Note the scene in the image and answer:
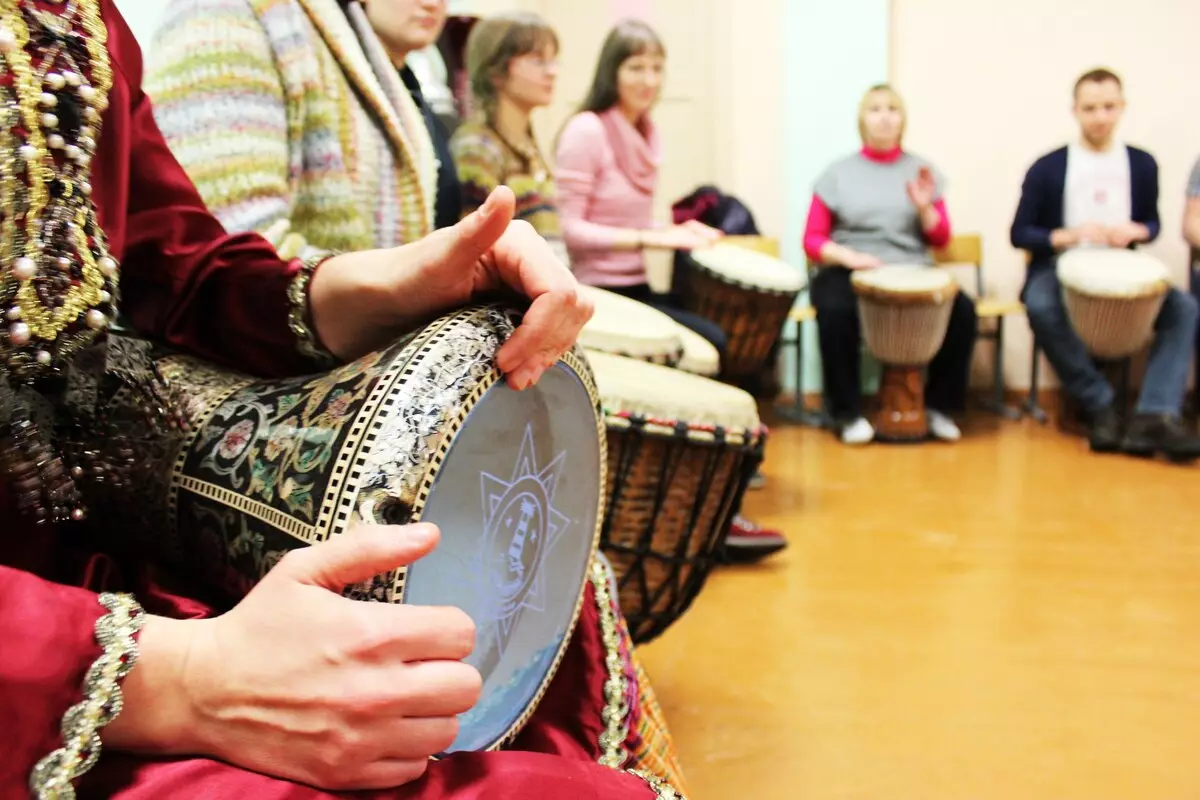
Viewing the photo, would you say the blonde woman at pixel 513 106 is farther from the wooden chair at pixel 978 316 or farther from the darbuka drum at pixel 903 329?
the wooden chair at pixel 978 316

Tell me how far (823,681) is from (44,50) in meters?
1.55

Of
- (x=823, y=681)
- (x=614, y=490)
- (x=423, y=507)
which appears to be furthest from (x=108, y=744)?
(x=823, y=681)

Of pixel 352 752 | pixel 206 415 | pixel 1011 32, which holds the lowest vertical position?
pixel 352 752

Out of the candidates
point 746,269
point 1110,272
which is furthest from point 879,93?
point 746,269

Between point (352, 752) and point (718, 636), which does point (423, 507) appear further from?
point (718, 636)

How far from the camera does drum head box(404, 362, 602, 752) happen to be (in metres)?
0.72

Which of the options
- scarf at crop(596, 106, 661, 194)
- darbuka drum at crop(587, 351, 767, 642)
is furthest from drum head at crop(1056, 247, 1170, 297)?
darbuka drum at crop(587, 351, 767, 642)

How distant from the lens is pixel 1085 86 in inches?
155

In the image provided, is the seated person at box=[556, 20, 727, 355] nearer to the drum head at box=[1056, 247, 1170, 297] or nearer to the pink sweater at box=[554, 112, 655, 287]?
the pink sweater at box=[554, 112, 655, 287]

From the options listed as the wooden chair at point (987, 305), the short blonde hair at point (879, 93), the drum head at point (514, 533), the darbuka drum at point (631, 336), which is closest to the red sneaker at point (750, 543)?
the darbuka drum at point (631, 336)

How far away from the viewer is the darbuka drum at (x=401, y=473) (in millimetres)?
685

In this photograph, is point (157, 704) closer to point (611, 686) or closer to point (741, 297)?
point (611, 686)

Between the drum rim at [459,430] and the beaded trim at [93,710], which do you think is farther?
the drum rim at [459,430]

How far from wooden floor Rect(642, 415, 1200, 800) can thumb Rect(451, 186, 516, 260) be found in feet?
3.27
